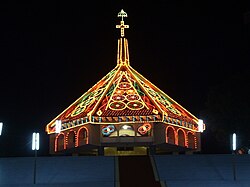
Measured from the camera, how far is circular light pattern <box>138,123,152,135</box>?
41.6m

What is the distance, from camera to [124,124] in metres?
41.7

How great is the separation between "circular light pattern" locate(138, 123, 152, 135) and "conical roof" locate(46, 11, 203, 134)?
1.77 ft

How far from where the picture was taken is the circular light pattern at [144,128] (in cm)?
4158

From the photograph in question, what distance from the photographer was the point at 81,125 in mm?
41750

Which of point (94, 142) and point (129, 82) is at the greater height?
point (129, 82)

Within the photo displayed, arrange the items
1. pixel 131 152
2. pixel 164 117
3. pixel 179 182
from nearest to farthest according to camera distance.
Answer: pixel 179 182 → pixel 164 117 → pixel 131 152

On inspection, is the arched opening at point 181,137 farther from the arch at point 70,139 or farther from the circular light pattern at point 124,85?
the arch at point 70,139

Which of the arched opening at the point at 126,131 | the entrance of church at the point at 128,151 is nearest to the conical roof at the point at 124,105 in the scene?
the arched opening at the point at 126,131

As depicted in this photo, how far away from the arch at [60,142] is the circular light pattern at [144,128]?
647 cm
